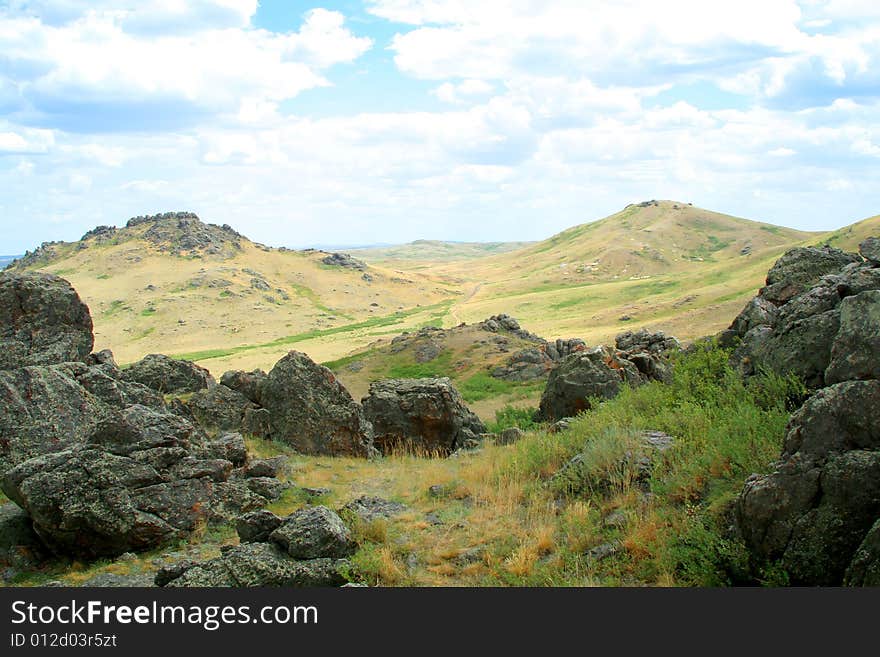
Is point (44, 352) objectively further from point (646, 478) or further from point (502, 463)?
point (646, 478)

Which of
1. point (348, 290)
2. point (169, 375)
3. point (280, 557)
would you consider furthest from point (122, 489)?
point (348, 290)

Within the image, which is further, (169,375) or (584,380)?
(169,375)

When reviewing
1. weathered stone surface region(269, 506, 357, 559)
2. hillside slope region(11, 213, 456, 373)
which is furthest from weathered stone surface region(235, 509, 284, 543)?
hillside slope region(11, 213, 456, 373)

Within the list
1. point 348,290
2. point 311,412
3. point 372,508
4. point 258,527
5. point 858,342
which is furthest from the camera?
point 348,290

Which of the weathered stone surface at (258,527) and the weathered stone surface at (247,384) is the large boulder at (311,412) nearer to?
the weathered stone surface at (247,384)

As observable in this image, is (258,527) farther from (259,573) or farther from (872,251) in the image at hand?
(872,251)

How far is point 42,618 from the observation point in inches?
226

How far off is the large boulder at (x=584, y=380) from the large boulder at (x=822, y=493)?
12.8 m

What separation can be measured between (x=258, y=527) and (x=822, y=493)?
581 centimetres

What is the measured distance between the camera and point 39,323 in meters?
16.5

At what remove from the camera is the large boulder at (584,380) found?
19.3m

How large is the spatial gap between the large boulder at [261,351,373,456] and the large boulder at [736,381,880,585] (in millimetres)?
11933

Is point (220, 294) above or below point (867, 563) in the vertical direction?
above

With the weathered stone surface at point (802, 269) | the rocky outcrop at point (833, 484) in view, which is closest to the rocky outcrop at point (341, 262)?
the weathered stone surface at point (802, 269)
